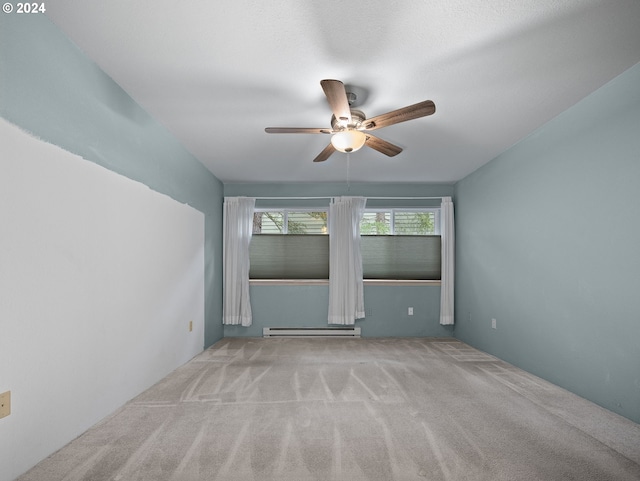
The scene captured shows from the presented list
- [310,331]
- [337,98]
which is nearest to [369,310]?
[310,331]

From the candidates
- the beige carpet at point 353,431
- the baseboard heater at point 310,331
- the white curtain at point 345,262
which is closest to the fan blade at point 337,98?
the beige carpet at point 353,431

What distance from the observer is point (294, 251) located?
225 inches

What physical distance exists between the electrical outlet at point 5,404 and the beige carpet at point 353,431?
360mm

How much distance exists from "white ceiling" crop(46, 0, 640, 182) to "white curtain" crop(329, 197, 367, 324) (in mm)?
2095

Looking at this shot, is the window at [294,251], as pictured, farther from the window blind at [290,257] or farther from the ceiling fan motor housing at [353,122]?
the ceiling fan motor housing at [353,122]

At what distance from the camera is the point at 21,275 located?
179cm

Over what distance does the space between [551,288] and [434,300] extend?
7.73 ft

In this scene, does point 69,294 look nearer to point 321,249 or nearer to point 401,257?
→ point 321,249

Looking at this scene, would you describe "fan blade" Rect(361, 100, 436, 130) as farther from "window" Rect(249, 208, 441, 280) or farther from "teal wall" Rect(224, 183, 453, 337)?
"teal wall" Rect(224, 183, 453, 337)

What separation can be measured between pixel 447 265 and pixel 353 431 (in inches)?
144

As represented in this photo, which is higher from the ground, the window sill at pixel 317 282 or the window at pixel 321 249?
the window at pixel 321 249

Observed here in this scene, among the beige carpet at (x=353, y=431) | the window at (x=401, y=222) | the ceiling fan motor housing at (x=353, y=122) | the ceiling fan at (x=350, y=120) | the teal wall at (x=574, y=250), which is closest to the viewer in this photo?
the beige carpet at (x=353, y=431)

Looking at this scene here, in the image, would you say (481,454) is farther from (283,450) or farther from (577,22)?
(577,22)

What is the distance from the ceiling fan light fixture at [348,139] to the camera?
2.69 m
